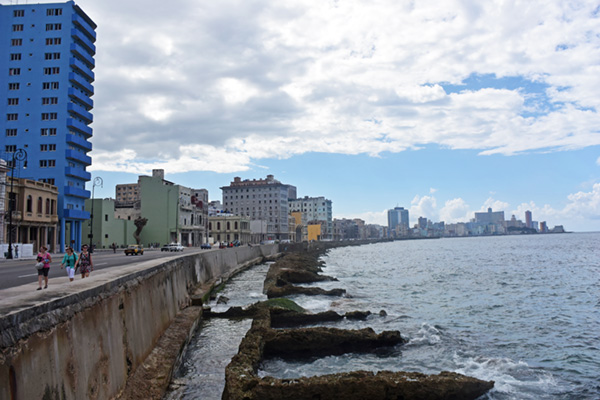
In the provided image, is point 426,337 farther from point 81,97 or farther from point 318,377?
point 81,97

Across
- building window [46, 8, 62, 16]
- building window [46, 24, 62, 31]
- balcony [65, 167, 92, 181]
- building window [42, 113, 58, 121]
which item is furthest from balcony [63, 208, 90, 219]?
building window [46, 8, 62, 16]

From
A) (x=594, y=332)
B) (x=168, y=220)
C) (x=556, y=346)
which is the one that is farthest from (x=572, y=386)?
(x=168, y=220)

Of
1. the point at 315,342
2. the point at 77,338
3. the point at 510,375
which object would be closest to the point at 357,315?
the point at 315,342

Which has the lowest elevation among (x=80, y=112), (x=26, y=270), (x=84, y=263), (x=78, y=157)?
(x=26, y=270)

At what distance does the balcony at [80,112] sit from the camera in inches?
2571

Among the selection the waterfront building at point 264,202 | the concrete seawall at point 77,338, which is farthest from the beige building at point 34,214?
the waterfront building at point 264,202

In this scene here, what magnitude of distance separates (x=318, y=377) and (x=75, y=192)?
209 feet

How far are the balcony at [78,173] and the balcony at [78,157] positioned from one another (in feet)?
4.70

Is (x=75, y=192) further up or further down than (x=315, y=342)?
further up

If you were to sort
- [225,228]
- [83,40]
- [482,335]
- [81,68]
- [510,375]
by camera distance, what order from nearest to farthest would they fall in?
[510,375] < [482,335] < [81,68] < [83,40] < [225,228]

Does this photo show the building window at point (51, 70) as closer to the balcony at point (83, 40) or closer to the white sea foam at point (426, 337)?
the balcony at point (83, 40)

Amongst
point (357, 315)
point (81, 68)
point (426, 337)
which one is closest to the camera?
point (426, 337)

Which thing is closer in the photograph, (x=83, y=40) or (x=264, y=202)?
(x=83, y=40)

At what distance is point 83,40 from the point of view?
6869 centimetres
